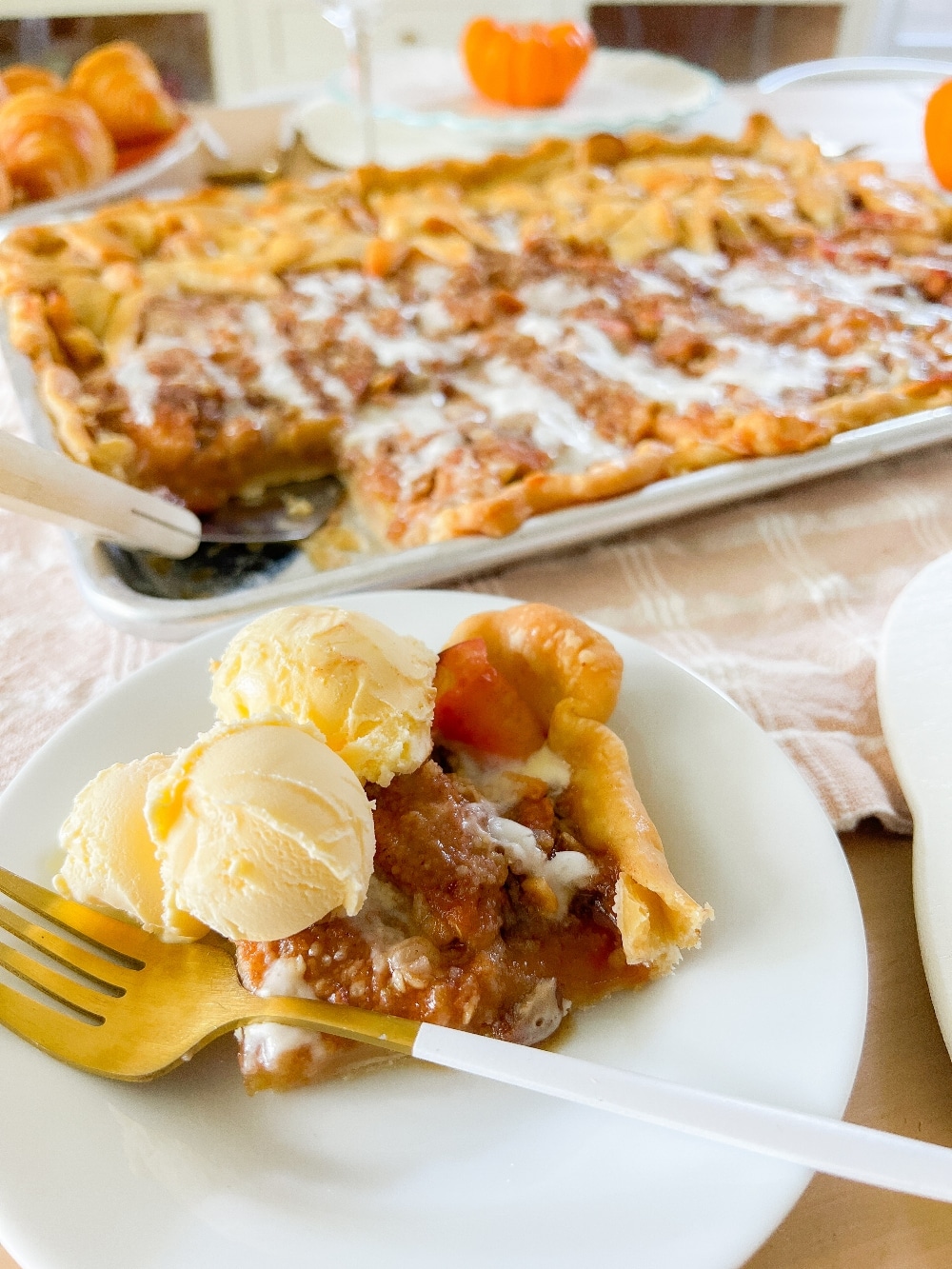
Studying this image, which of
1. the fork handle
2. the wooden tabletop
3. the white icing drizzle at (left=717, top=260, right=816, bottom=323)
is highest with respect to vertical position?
the white icing drizzle at (left=717, top=260, right=816, bottom=323)

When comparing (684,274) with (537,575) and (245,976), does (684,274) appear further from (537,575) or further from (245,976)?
(245,976)

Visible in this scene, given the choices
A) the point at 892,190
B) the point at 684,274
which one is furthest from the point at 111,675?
the point at 892,190

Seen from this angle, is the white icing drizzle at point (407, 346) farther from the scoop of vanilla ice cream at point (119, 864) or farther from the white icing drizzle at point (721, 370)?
the scoop of vanilla ice cream at point (119, 864)

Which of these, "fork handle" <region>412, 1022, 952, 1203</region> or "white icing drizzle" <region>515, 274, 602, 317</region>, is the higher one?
"white icing drizzle" <region>515, 274, 602, 317</region>

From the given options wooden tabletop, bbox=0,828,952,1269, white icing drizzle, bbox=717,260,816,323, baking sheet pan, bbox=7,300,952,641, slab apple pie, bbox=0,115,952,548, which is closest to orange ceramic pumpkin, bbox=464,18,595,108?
slab apple pie, bbox=0,115,952,548

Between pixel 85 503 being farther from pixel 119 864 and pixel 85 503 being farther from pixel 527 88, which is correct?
pixel 527 88

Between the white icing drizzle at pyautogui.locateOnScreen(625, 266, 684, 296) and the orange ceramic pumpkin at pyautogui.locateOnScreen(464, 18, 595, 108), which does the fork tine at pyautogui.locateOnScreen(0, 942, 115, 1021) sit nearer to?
the white icing drizzle at pyautogui.locateOnScreen(625, 266, 684, 296)
